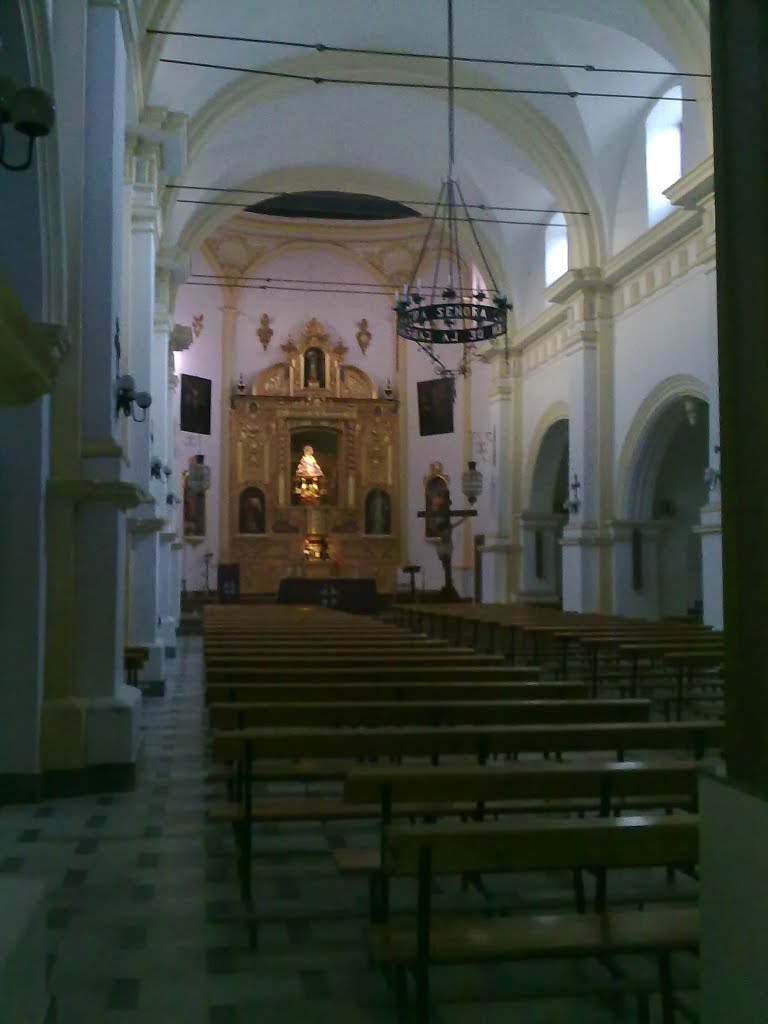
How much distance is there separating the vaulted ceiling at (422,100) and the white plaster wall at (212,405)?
21.1 ft

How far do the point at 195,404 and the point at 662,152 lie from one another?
12.5 metres

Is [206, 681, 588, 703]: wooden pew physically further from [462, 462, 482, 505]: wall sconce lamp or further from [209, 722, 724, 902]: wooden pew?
[462, 462, 482, 505]: wall sconce lamp

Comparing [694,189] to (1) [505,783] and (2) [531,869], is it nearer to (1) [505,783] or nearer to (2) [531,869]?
(1) [505,783]

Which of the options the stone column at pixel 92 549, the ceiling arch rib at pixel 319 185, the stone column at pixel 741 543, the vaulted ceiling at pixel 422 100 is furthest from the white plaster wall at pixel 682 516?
the stone column at pixel 741 543

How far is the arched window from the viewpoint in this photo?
771 inches

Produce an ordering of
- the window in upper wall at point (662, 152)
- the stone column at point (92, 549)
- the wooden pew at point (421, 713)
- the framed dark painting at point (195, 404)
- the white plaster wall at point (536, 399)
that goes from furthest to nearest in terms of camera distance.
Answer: the framed dark painting at point (195, 404) < the white plaster wall at point (536, 399) < the window in upper wall at point (662, 152) < the stone column at point (92, 549) < the wooden pew at point (421, 713)

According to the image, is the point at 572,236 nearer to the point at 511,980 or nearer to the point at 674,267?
the point at 674,267

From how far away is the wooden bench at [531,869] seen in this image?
8.86 ft

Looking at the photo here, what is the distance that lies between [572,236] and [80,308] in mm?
12482

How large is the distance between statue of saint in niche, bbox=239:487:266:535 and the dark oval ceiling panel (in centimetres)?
680

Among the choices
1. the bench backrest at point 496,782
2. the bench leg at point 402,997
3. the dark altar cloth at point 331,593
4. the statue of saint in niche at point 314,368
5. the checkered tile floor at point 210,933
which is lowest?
the checkered tile floor at point 210,933

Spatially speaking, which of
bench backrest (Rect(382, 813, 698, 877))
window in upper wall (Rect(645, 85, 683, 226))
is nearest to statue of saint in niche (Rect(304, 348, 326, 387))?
window in upper wall (Rect(645, 85, 683, 226))

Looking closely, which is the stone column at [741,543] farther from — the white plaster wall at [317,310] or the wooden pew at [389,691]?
the white plaster wall at [317,310]

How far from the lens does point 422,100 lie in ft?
56.2
